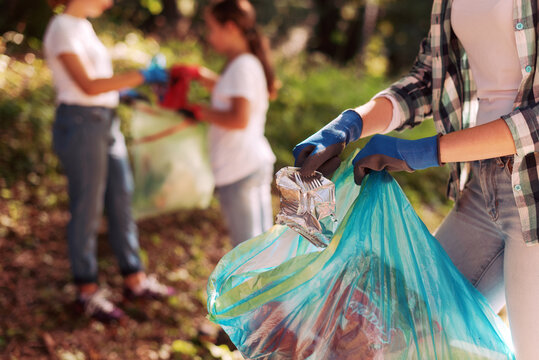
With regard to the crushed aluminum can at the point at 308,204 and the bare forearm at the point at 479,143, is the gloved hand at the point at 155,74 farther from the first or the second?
the bare forearm at the point at 479,143

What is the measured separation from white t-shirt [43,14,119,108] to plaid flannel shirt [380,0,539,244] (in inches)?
65.2

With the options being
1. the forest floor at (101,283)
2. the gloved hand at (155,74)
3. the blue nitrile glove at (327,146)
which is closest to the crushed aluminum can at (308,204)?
the blue nitrile glove at (327,146)

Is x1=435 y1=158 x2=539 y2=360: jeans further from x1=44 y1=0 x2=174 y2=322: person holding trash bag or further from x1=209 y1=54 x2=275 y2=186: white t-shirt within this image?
x1=44 y1=0 x2=174 y2=322: person holding trash bag

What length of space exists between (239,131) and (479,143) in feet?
5.24

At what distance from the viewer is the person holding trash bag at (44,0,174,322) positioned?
2.63 meters

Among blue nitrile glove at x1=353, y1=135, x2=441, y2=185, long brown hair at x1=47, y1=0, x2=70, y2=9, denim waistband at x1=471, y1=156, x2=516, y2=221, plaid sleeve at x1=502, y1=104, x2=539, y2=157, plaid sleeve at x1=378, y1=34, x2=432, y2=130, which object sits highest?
long brown hair at x1=47, y1=0, x2=70, y2=9

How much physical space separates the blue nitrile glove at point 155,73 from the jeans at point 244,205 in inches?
27.1

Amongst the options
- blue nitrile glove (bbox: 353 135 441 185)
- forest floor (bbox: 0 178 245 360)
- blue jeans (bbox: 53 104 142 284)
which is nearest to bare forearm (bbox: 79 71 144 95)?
blue jeans (bbox: 53 104 142 284)

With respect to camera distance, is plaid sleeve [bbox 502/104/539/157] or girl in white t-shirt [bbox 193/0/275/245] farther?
girl in white t-shirt [bbox 193/0/275/245]

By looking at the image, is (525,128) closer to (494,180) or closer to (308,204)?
(494,180)

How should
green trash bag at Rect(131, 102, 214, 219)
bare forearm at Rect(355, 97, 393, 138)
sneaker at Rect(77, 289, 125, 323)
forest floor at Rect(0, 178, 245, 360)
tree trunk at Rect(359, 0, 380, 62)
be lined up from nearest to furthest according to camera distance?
bare forearm at Rect(355, 97, 393, 138)
forest floor at Rect(0, 178, 245, 360)
sneaker at Rect(77, 289, 125, 323)
green trash bag at Rect(131, 102, 214, 219)
tree trunk at Rect(359, 0, 380, 62)

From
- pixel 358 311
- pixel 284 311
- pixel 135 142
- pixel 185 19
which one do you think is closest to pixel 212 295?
pixel 284 311

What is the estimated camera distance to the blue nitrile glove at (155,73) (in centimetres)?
290

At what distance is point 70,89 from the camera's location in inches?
106
